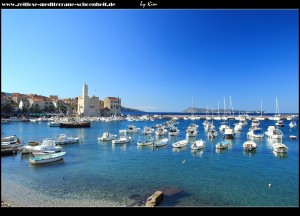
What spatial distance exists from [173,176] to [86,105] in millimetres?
94378

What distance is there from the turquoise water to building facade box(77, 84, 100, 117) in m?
81.8

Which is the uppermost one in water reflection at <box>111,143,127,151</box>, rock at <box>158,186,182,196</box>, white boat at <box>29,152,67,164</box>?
white boat at <box>29,152,67,164</box>

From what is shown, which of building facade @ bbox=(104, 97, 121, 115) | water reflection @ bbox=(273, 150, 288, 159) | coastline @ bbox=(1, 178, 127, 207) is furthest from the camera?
building facade @ bbox=(104, 97, 121, 115)

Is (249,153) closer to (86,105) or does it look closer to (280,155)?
(280,155)

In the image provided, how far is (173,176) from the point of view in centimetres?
1733

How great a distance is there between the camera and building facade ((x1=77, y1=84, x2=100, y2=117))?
105m

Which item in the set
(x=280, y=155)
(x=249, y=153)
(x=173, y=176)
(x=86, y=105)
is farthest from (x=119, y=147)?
(x=86, y=105)

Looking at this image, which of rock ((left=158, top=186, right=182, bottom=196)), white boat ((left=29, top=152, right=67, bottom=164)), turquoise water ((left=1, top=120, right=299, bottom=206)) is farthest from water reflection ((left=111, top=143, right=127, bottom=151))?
rock ((left=158, top=186, right=182, bottom=196))

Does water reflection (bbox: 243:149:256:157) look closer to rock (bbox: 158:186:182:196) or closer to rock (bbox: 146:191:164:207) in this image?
rock (bbox: 158:186:182:196)

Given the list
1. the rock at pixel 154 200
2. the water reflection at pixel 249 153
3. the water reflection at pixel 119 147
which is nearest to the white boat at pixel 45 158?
the water reflection at pixel 119 147

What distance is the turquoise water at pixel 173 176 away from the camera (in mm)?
13150

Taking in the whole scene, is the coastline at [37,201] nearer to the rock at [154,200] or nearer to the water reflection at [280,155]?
the rock at [154,200]

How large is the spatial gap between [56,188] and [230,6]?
1397cm
